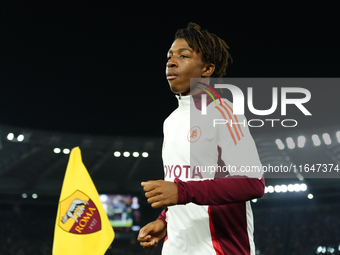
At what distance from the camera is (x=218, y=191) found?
1173mm

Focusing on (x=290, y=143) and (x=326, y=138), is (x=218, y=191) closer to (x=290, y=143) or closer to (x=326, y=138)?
(x=326, y=138)

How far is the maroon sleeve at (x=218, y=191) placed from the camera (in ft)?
3.80

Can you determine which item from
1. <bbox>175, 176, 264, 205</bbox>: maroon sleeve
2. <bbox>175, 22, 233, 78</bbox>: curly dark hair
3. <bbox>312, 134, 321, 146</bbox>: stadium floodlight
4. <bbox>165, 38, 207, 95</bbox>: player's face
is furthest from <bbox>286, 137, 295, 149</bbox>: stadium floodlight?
<bbox>175, 176, 264, 205</bbox>: maroon sleeve

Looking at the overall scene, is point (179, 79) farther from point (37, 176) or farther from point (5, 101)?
point (37, 176)

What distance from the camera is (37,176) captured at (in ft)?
60.6

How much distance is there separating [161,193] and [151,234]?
621mm

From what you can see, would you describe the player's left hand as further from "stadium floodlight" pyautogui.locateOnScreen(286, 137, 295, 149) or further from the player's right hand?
"stadium floodlight" pyautogui.locateOnScreen(286, 137, 295, 149)

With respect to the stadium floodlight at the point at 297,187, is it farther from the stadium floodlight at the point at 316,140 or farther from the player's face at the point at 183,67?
the player's face at the point at 183,67

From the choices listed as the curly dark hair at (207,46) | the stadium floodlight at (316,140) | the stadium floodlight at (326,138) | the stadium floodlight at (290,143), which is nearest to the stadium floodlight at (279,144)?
the stadium floodlight at (290,143)

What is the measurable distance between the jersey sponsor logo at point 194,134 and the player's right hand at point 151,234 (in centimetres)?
50

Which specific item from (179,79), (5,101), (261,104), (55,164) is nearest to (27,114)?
(5,101)

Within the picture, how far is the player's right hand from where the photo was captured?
1640mm

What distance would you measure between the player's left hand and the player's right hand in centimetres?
57

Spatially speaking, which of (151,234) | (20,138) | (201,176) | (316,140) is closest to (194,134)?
(201,176)
